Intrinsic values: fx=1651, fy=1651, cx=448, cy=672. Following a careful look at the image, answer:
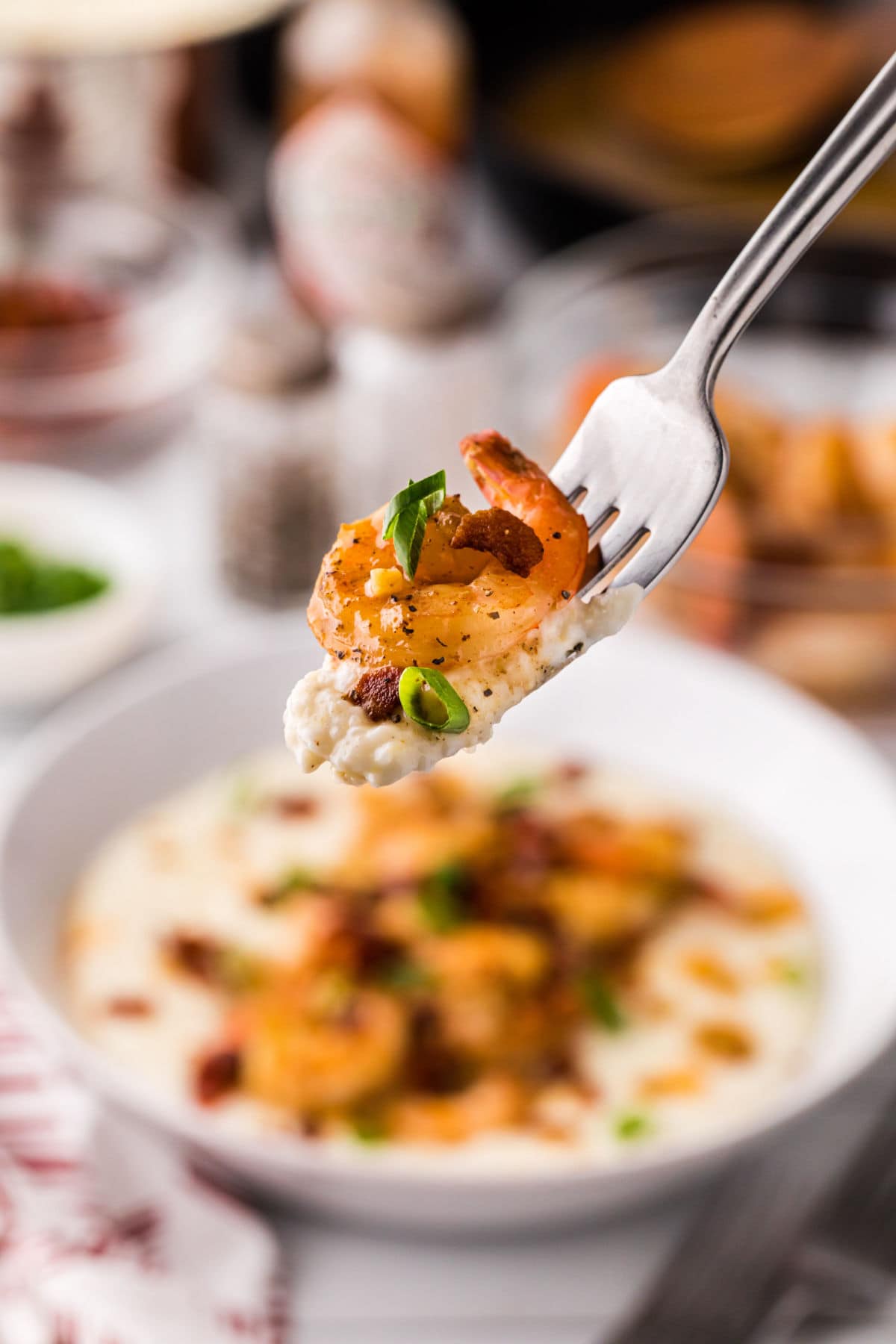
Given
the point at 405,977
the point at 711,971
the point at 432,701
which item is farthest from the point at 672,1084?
the point at 432,701

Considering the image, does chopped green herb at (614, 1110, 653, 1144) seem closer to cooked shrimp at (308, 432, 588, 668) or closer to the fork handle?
cooked shrimp at (308, 432, 588, 668)

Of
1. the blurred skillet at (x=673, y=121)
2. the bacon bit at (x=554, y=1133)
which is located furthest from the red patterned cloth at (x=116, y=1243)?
the blurred skillet at (x=673, y=121)

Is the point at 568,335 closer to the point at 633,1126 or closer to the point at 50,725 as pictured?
the point at 50,725

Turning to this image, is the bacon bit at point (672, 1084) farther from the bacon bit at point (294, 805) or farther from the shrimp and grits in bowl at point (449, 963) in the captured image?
the bacon bit at point (294, 805)

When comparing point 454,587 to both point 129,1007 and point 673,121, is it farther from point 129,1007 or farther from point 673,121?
point 673,121

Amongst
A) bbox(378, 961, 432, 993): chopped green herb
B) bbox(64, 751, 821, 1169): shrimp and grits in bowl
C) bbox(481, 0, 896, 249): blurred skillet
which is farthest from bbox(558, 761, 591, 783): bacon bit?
bbox(481, 0, 896, 249): blurred skillet

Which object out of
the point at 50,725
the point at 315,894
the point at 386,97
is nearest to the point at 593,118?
the point at 386,97
